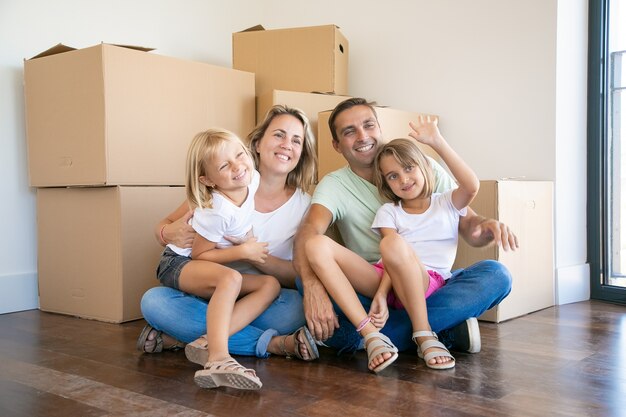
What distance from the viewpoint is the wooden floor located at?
1.22 m

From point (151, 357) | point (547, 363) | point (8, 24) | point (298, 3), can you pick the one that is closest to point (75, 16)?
point (8, 24)

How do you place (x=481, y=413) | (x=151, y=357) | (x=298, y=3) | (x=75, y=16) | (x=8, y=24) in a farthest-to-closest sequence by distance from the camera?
(x=298, y=3) → (x=75, y=16) → (x=8, y=24) → (x=151, y=357) → (x=481, y=413)

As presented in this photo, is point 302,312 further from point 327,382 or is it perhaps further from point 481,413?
point 481,413

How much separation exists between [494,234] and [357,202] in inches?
16.2

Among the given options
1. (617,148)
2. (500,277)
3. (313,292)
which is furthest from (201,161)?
(617,148)

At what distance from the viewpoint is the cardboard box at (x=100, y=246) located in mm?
2066

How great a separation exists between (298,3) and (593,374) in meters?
2.28

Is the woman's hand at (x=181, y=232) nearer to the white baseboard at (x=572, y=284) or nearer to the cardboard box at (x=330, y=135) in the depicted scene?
the cardboard box at (x=330, y=135)

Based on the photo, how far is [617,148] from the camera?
95.9 inches

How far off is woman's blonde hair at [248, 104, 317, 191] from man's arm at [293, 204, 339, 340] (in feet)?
0.58

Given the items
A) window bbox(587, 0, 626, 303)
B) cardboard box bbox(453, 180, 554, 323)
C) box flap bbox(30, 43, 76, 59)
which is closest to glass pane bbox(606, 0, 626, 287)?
window bbox(587, 0, 626, 303)

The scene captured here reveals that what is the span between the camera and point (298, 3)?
3.12m

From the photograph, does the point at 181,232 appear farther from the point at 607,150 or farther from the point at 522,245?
the point at 607,150

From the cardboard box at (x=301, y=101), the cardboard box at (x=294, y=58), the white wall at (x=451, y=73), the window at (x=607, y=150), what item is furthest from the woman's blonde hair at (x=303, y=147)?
the window at (x=607, y=150)
